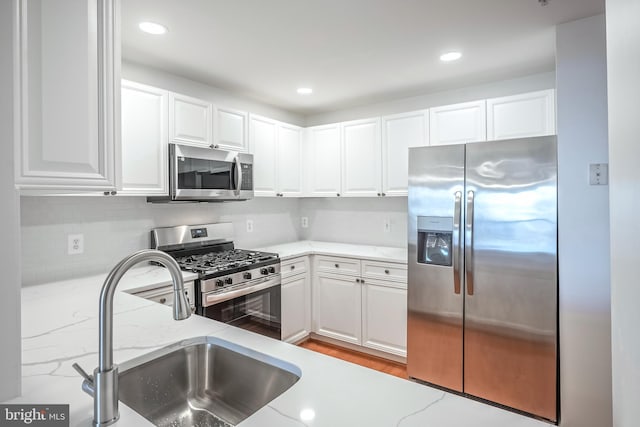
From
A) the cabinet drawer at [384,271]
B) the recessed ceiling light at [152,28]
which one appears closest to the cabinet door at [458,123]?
the cabinet drawer at [384,271]

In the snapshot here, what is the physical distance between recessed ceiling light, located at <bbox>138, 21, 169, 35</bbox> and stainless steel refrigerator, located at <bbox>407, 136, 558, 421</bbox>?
1804mm

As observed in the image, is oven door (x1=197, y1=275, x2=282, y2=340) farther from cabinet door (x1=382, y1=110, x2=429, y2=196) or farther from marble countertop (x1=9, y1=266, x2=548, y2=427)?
cabinet door (x1=382, y1=110, x2=429, y2=196)

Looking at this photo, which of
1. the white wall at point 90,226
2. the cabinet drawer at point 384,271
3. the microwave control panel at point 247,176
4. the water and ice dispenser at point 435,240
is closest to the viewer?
the white wall at point 90,226

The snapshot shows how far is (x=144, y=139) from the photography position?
2.42 metres

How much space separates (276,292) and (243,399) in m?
1.80

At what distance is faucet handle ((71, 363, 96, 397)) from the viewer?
0.78 meters

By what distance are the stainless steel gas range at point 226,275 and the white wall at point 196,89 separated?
1129 mm

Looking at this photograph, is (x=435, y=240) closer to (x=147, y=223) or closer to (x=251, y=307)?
(x=251, y=307)

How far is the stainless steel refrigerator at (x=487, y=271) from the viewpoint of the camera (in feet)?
7.00

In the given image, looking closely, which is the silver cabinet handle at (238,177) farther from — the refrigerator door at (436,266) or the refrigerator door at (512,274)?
the refrigerator door at (512,274)

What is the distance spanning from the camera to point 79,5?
0.89 metres

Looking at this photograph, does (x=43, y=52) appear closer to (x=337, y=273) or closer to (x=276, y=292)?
(x=276, y=292)

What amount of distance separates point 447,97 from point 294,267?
2.10 metres

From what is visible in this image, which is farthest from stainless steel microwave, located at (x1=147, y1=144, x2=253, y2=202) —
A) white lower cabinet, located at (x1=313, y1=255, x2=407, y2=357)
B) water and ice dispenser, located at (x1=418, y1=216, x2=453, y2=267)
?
water and ice dispenser, located at (x1=418, y1=216, x2=453, y2=267)
